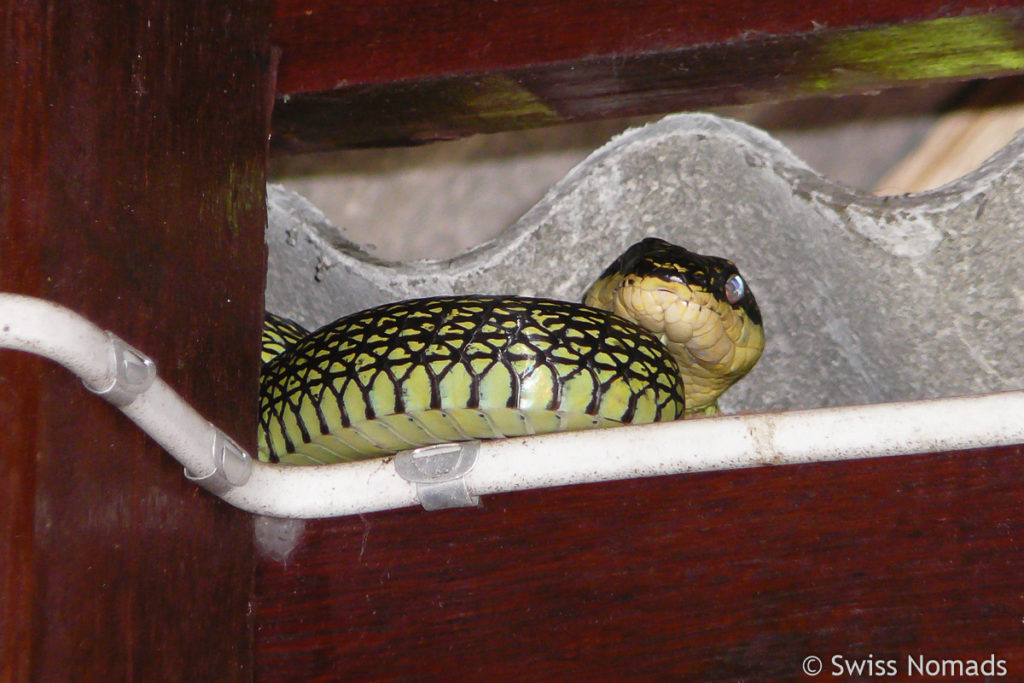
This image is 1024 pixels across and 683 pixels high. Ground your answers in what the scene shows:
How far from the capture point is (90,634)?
0.64 meters

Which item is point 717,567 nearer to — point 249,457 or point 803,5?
point 249,457

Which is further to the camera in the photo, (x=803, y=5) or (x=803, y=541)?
(x=803, y=5)

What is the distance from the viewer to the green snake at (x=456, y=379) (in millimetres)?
891

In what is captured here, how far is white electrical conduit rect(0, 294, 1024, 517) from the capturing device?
701 mm

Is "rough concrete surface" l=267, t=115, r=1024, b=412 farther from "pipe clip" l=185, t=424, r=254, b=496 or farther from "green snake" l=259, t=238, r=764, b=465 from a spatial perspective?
"pipe clip" l=185, t=424, r=254, b=496

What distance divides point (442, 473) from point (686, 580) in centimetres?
19

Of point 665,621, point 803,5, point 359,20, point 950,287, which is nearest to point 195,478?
point 665,621

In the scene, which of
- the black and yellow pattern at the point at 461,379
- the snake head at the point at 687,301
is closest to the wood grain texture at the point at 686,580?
the black and yellow pattern at the point at 461,379

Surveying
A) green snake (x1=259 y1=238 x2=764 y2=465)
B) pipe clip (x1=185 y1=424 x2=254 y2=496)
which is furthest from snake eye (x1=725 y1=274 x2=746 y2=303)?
pipe clip (x1=185 y1=424 x2=254 y2=496)

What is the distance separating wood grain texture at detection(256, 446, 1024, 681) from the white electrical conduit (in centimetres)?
2

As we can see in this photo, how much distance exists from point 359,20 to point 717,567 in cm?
59

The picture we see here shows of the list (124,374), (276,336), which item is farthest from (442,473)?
(276,336)

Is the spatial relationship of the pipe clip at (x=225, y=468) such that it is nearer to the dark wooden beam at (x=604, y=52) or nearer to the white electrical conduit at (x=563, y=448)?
the white electrical conduit at (x=563, y=448)

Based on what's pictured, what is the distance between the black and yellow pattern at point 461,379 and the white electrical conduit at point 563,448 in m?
0.12
